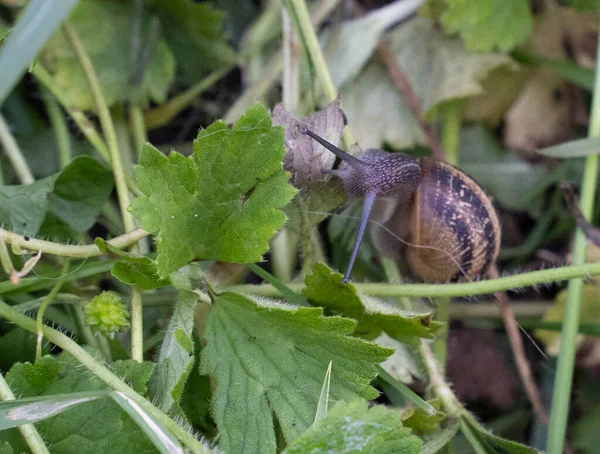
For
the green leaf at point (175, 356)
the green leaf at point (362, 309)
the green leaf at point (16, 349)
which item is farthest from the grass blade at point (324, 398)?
the green leaf at point (16, 349)

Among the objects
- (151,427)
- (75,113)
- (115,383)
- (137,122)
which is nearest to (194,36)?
(137,122)

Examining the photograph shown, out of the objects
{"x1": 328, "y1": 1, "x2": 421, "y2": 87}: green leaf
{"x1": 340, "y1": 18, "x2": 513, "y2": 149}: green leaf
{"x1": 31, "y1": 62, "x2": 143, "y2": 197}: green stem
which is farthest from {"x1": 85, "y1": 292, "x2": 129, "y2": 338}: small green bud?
{"x1": 328, "y1": 1, "x2": 421, "y2": 87}: green leaf

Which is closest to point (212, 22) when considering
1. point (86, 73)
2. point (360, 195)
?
point (86, 73)

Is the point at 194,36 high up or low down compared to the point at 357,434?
up

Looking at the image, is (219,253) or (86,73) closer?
(219,253)

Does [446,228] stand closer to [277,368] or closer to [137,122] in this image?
[277,368]

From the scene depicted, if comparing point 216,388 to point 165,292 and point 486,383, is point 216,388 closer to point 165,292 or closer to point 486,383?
point 165,292
